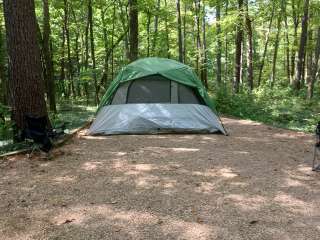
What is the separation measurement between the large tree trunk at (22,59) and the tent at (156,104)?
2020mm

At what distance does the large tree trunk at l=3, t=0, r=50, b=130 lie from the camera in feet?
24.7

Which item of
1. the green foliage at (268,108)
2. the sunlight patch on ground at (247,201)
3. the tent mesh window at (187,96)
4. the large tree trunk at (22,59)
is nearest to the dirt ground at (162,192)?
the sunlight patch on ground at (247,201)

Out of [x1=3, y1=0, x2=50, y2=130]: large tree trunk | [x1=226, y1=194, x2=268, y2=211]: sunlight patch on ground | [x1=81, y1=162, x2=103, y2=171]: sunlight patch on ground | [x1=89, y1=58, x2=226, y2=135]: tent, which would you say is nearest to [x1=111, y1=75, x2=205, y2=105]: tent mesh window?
[x1=89, y1=58, x2=226, y2=135]: tent

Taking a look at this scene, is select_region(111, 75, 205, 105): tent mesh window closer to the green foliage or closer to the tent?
the tent

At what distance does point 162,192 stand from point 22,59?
4265 millimetres

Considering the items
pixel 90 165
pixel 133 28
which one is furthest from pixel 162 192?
pixel 133 28

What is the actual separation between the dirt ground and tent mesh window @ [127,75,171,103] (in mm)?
2013

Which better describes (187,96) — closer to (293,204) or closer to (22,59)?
(22,59)

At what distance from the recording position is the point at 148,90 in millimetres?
10125

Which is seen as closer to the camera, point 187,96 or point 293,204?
point 293,204

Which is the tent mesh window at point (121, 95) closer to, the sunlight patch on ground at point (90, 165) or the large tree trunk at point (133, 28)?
the sunlight patch on ground at point (90, 165)

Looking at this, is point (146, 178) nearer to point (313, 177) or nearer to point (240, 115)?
point (313, 177)

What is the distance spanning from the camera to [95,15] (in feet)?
85.4

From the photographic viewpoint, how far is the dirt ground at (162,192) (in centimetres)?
410
